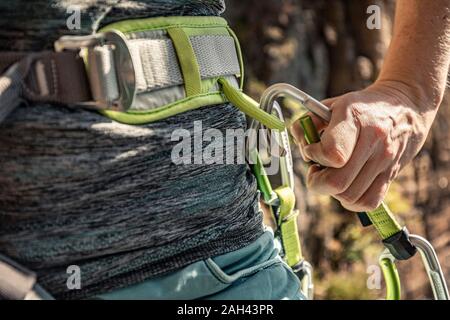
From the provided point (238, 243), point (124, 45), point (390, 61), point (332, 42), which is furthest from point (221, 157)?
point (332, 42)

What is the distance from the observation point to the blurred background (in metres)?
4.42

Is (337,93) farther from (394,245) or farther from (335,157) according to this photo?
(335,157)

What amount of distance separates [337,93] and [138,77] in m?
3.95

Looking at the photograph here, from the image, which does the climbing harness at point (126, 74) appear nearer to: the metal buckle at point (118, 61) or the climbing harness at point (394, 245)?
the metal buckle at point (118, 61)

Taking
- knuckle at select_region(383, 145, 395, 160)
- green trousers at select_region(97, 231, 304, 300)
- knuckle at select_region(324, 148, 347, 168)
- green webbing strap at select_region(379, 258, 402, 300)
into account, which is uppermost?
knuckle at select_region(324, 148, 347, 168)

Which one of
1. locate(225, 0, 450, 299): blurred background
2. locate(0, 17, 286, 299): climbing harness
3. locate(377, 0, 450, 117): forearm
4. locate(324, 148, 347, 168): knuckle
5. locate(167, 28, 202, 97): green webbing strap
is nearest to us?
locate(0, 17, 286, 299): climbing harness

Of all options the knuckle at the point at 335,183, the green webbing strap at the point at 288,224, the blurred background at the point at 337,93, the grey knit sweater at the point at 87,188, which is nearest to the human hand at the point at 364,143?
the knuckle at the point at 335,183

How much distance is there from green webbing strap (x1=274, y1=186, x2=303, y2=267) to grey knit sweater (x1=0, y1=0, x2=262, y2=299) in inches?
13.5

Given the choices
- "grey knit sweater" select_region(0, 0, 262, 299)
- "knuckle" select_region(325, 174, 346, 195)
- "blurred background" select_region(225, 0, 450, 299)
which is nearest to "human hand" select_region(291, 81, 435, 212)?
"knuckle" select_region(325, 174, 346, 195)

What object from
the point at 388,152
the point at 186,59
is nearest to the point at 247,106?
the point at 186,59

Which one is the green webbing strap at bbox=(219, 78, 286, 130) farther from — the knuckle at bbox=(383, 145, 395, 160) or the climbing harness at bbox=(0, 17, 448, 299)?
the knuckle at bbox=(383, 145, 395, 160)

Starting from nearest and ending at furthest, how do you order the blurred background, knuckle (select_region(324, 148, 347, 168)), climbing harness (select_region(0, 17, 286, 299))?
1. climbing harness (select_region(0, 17, 286, 299))
2. knuckle (select_region(324, 148, 347, 168))
3. the blurred background

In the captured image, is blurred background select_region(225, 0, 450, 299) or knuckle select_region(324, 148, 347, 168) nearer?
knuckle select_region(324, 148, 347, 168)

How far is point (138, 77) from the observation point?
1.00 m
